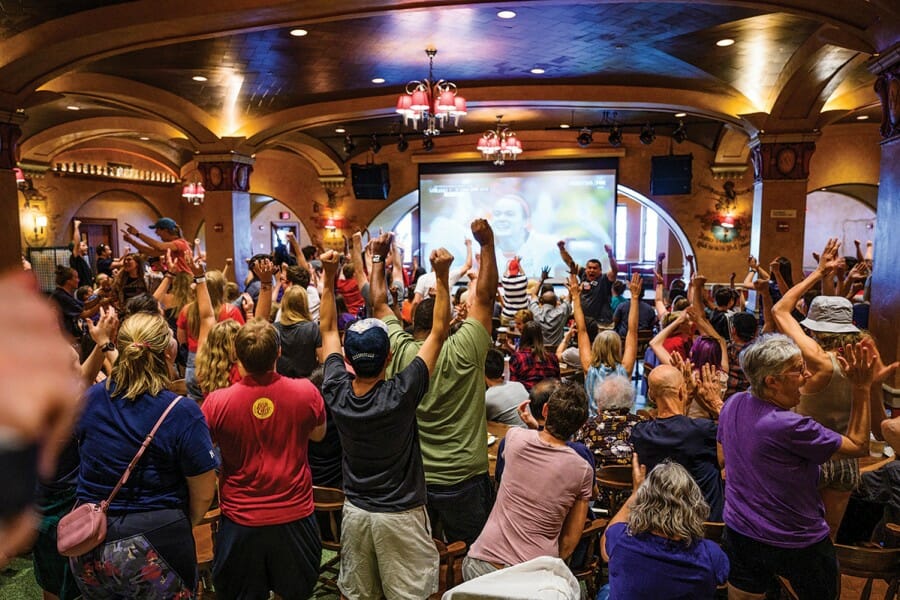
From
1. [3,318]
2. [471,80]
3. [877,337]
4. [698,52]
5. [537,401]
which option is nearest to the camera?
[3,318]

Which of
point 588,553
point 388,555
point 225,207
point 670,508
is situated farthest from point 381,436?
point 225,207

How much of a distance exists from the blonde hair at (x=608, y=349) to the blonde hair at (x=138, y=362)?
2624 mm

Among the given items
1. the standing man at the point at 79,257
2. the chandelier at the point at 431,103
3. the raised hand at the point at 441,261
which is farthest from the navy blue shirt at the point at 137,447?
the standing man at the point at 79,257

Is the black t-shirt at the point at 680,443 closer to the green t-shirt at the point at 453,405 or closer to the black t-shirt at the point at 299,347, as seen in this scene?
the green t-shirt at the point at 453,405

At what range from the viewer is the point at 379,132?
1243cm

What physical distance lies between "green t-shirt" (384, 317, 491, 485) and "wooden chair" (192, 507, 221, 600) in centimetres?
92

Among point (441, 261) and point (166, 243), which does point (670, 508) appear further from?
point (166, 243)

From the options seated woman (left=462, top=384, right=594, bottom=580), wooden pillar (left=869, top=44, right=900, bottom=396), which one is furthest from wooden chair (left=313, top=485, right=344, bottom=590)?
wooden pillar (left=869, top=44, right=900, bottom=396)

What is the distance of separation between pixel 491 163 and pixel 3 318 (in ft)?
42.6

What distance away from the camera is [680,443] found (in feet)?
8.09

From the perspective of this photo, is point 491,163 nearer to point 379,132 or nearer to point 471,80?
point 379,132

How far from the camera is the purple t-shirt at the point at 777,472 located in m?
2.09

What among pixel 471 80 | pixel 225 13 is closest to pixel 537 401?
pixel 225 13

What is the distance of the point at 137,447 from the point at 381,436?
763mm
